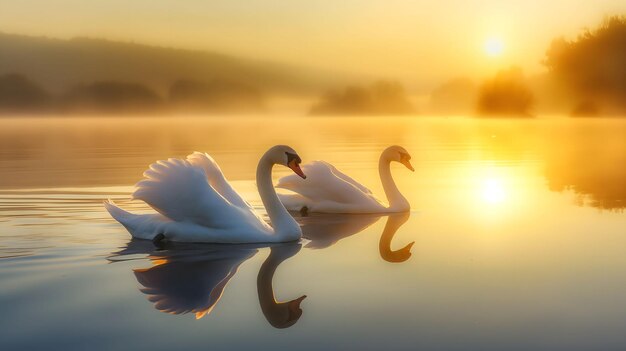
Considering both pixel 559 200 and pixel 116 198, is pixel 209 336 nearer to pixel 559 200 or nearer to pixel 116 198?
pixel 116 198

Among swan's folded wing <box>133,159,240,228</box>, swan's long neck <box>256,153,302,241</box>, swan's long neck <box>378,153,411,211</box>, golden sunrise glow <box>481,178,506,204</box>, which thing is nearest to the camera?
swan's folded wing <box>133,159,240,228</box>

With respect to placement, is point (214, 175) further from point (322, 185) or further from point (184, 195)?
point (322, 185)

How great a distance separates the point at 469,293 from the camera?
8555mm

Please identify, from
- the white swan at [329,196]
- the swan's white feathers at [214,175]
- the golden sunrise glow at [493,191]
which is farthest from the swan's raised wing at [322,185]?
the swan's white feathers at [214,175]

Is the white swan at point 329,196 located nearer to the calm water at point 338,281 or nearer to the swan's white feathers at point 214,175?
the calm water at point 338,281

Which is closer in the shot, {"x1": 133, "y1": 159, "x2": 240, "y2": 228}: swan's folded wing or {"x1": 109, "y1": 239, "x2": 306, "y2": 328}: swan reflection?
{"x1": 109, "y1": 239, "x2": 306, "y2": 328}: swan reflection

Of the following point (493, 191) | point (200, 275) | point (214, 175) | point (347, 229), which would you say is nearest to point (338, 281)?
point (200, 275)

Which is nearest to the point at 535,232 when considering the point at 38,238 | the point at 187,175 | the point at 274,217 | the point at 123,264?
the point at 274,217

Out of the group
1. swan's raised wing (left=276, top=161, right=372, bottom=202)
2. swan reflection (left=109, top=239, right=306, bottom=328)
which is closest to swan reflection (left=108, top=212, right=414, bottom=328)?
swan reflection (left=109, top=239, right=306, bottom=328)

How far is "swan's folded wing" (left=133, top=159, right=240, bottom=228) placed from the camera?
10.9m

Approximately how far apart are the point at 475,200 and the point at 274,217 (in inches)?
228

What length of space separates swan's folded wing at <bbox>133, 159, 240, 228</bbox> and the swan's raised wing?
371 cm

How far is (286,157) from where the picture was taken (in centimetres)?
1153

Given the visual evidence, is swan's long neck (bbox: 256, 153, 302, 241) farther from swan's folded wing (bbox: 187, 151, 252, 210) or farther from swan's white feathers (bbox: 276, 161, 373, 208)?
swan's white feathers (bbox: 276, 161, 373, 208)
